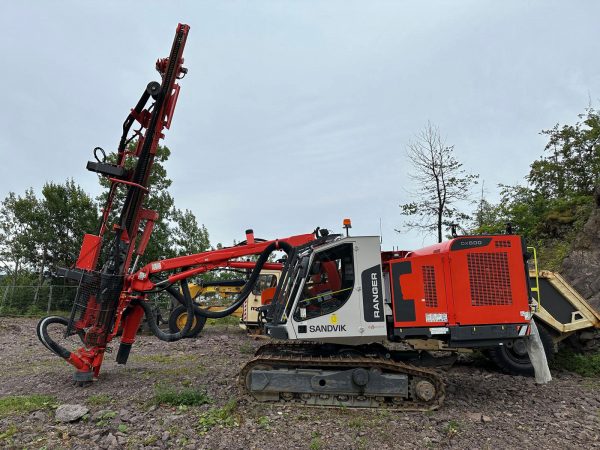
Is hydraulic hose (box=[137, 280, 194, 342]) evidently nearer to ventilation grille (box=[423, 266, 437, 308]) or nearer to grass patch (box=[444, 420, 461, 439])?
ventilation grille (box=[423, 266, 437, 308])

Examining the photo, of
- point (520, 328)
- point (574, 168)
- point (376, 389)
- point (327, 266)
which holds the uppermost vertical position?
point (574, 168)

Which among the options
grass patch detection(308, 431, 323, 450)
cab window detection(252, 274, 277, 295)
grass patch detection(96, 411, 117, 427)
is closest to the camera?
grass patch detection(308, 431, 323, 450)

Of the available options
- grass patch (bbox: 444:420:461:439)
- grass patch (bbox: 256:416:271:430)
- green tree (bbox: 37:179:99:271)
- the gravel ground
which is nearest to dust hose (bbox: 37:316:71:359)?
the gravel ground

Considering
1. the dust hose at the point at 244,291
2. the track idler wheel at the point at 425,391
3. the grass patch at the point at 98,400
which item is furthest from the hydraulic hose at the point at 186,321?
the track idler wheel at the point at 425,391

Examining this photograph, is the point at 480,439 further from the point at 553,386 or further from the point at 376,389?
the point at 553,386

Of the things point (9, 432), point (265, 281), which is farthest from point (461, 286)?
point (265, 281)

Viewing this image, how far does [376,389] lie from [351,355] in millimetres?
631

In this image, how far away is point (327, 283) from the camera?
6.69 meters

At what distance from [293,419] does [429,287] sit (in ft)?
8.52

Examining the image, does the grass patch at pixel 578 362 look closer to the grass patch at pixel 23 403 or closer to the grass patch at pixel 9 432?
the grass patch at pixel 23 403

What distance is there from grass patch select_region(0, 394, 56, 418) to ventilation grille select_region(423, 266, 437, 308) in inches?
214

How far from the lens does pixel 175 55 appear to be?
717cm

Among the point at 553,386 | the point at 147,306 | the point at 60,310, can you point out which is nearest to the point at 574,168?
the point at 553,386

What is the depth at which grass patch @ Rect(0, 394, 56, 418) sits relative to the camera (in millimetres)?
5840
